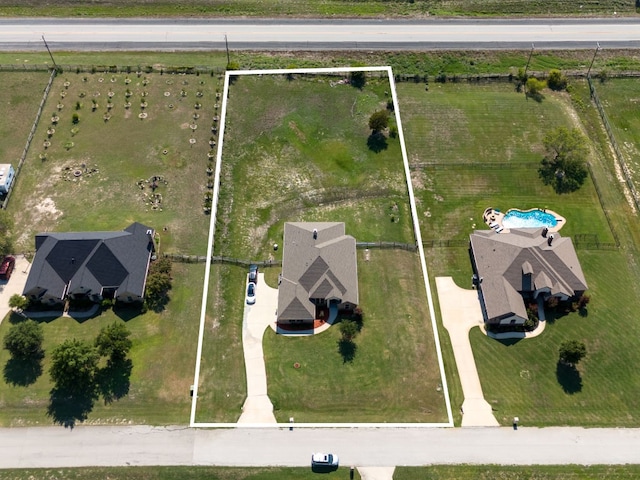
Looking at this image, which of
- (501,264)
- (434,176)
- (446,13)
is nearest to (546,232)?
(501,264)

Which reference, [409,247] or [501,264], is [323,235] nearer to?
[409,247]

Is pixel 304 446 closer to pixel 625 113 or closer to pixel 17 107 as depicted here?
pixel 17 107

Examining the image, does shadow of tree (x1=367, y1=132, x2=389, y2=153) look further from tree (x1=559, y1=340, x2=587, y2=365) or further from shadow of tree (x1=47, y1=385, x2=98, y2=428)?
shadow of tree (x1=47, y1=385, x2=98, y2=428)

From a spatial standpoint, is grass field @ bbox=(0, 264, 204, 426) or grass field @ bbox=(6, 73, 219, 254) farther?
grass field @ bbox=(6, 73, 219, 254)

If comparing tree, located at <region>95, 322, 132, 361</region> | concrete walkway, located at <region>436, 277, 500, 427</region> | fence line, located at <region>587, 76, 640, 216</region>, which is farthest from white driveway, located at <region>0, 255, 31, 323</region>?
fence line, located at <region>587, 76, 640, 216</region>

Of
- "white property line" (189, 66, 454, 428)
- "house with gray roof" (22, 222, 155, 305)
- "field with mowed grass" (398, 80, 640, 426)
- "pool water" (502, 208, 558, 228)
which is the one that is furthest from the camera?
"pool water" (502, 208, 558, 228)

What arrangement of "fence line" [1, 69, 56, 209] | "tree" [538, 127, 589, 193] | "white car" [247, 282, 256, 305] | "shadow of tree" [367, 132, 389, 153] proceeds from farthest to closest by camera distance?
"shadow of tree" [367, 132, 389, 153] < "tree" [538, 127, 589, 193] < "fence line" [1, 69, 56, 209] < "white car" [247, 282, 256, 305]
